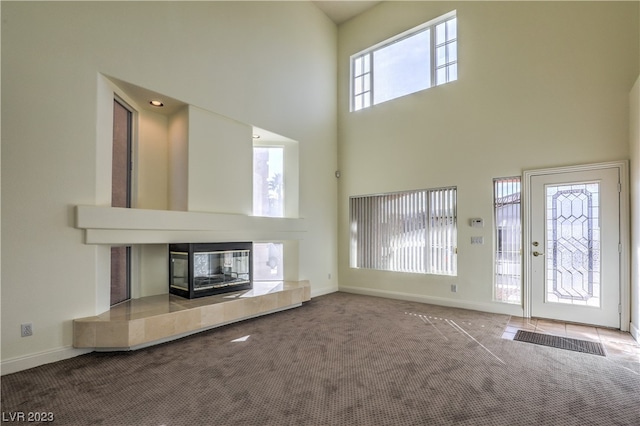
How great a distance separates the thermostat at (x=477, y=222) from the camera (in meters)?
4.95

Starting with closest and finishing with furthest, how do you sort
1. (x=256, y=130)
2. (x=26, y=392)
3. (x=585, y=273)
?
1. (x=26, y=392)
2. (x=585, y=273)
3. (x=256, y=130)

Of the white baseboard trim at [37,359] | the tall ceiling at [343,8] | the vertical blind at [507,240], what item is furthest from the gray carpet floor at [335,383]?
the tall ceiling at [343,8]

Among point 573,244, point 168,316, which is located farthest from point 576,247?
point 168,316

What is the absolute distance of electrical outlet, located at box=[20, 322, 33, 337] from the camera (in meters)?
2.88

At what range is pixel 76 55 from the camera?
10.6 ft

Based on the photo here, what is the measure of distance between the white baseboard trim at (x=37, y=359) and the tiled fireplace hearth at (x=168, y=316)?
113mm

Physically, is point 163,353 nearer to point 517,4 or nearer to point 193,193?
point 193,193

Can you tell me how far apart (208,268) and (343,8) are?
18.8ft

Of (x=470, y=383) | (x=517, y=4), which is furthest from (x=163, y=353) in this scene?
(x=517, y=4)

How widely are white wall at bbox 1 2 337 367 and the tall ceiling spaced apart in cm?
224

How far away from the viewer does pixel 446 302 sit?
17.3ft

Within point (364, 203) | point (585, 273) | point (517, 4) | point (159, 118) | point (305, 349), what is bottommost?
point (305, 349)

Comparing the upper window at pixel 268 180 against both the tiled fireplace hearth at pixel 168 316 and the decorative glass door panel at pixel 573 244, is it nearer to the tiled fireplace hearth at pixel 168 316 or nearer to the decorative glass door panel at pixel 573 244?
the tiled fireplace hearth at pixel 168 316

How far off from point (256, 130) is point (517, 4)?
14.4ft
